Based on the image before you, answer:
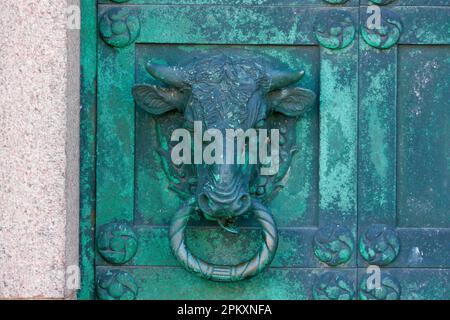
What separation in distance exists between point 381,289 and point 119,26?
0.96 m

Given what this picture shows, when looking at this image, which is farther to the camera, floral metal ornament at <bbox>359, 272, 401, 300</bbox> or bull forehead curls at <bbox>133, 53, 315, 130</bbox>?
floral metal ornament at <bbox>359, 272, 401, 300</bbox>

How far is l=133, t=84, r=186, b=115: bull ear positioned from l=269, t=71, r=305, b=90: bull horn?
0.75 ft

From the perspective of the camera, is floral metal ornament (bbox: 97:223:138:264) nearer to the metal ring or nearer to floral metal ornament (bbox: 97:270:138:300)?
floral metal ornament (bbox: 97:270:138:300)

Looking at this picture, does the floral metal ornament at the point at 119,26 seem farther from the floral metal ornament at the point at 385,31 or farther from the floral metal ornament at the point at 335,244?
the floral metal ornament at the point at 335,244

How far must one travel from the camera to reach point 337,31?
299 centimetres

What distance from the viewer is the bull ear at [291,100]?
116 inches

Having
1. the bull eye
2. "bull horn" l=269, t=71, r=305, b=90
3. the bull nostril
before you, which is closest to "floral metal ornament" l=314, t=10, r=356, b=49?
"bull horn" l=269, t=71, r=305, b=90

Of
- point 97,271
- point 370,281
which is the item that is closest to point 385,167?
point 370,281

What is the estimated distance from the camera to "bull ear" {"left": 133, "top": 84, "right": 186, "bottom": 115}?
295cm

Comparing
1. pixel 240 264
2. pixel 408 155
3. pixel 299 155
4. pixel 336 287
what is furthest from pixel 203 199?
pixel 408 155

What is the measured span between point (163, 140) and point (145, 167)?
0.09m

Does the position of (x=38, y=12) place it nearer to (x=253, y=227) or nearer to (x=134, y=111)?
(x=134, y=111)

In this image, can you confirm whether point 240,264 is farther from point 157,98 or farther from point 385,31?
point 385,31

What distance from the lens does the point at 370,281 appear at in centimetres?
301
